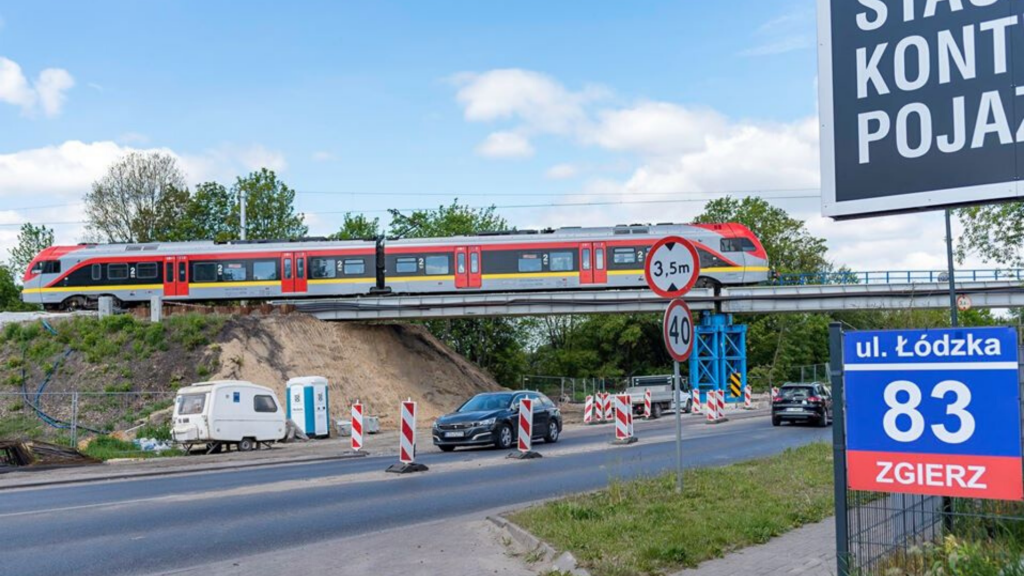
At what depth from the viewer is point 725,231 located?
43469mm

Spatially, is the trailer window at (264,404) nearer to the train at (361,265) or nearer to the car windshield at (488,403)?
the car windshield at (488,403)

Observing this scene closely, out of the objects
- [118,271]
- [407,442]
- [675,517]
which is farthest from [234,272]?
[675,517]

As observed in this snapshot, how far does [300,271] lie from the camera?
42.9 m

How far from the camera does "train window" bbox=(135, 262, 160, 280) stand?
42.7 metres

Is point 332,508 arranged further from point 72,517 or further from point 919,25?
point 919,25

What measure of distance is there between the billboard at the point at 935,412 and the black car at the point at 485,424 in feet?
56.4

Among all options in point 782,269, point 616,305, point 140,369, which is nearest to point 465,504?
point 140,369

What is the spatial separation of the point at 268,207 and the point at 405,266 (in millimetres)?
31025

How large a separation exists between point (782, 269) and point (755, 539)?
76.1 metres

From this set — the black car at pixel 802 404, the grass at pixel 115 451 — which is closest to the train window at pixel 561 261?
the black car at pixel 802 404

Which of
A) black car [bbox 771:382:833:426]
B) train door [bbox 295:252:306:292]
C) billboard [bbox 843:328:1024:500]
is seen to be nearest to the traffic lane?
black car [bbox 771:382:833:426]

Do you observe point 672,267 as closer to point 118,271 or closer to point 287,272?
point 287,272

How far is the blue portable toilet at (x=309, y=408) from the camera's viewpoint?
101ft

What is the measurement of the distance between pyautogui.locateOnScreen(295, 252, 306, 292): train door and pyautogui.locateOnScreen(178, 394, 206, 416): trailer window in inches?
690
